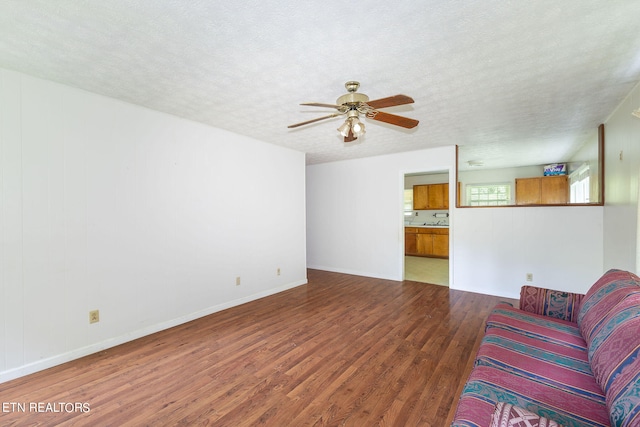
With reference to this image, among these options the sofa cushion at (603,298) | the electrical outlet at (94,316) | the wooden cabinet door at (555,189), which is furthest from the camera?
the wooden cabinet door at (555,189)

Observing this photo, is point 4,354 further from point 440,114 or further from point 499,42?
point 440,114

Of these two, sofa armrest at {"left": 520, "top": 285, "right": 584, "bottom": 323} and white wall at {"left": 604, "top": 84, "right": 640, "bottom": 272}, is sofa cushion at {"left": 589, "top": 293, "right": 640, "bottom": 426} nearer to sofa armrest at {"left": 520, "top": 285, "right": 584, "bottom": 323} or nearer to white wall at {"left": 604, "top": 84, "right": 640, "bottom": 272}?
sofa armrest at {"left": 520, "top": 285, "right": 584, "bottom": 323}

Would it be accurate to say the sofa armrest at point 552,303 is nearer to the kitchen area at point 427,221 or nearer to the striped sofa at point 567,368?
the striped sofa at point 567,368

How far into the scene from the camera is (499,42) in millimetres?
1779

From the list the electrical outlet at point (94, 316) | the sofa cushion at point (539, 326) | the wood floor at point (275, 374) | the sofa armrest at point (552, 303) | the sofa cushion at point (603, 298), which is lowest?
the wood floor at point (275, 374)

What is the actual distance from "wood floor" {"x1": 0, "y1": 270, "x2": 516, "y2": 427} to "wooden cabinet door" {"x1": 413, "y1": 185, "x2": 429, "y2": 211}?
4.53m

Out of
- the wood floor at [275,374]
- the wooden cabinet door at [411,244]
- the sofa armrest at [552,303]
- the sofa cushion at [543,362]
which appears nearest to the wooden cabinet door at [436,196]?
the wooden cabinet door at [411,244]

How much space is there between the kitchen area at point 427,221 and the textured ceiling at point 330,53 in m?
4.40

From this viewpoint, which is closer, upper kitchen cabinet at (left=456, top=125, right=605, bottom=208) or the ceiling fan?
the ceiling fan

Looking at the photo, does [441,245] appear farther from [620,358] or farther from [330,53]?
[330,53]

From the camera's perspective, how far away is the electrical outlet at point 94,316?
2558 mm

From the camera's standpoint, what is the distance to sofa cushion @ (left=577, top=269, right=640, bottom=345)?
1611mm

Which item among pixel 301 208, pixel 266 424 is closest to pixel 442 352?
pixel 266 424

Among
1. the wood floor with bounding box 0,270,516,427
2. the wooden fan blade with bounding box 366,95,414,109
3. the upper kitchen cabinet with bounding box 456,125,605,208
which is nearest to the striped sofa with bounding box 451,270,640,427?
the wood floor with bounding box 0,270,516,427
